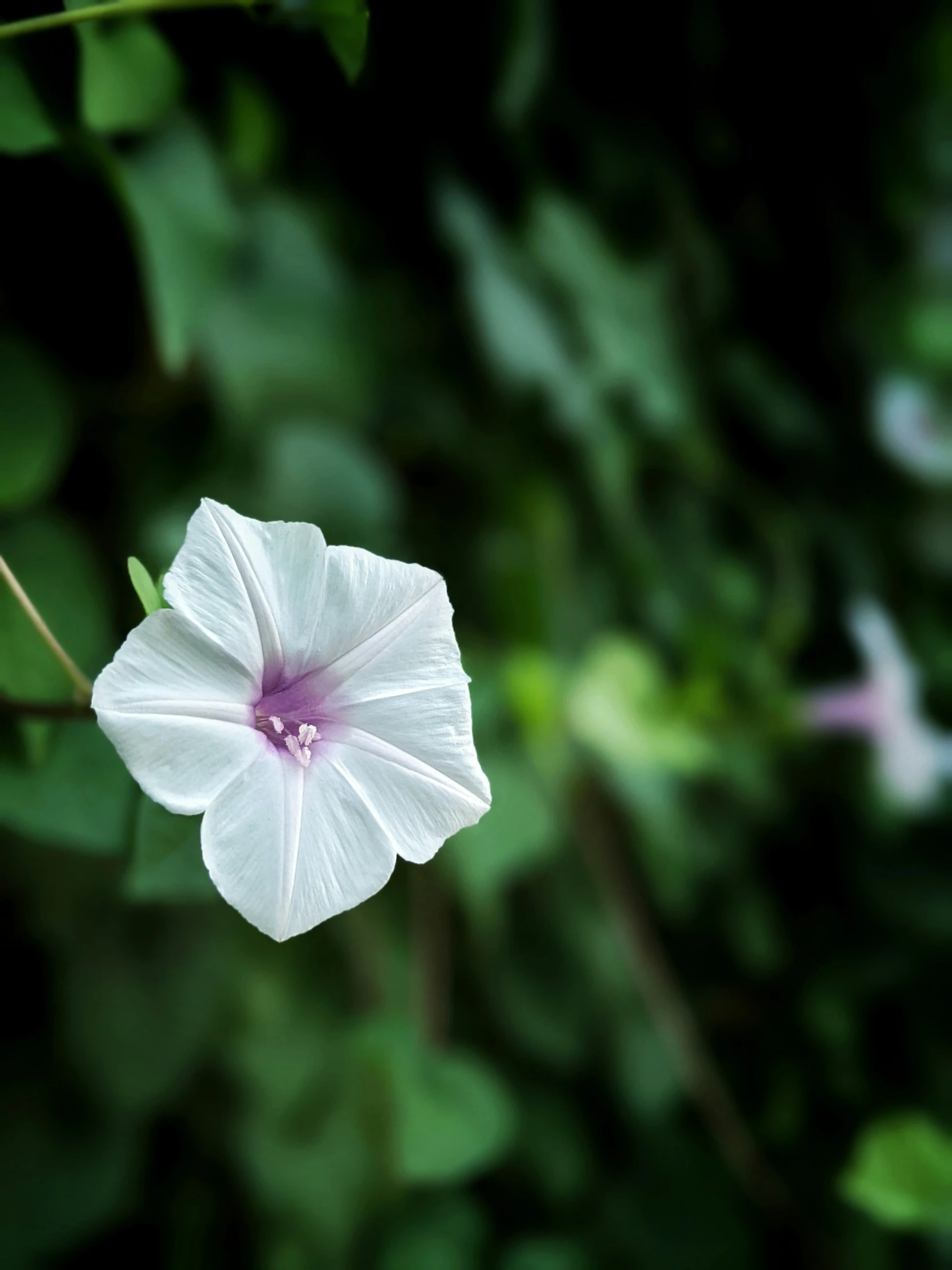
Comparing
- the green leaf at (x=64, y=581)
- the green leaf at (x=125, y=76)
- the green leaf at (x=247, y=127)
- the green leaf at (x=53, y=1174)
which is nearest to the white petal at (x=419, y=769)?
the green leaf at (x=64, y=581)

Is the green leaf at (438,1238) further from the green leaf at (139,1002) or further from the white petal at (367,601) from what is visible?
the white petal at (367,601)

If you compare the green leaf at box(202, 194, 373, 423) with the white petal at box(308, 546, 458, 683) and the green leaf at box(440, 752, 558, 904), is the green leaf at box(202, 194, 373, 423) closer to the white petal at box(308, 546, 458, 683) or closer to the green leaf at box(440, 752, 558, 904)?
the green leaf at box(440, 752, 558, 904)

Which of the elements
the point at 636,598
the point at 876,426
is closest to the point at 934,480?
the point at 876,426

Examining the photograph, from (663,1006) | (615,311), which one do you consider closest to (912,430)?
→ (615,311)

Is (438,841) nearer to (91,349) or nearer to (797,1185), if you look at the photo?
(91,349)

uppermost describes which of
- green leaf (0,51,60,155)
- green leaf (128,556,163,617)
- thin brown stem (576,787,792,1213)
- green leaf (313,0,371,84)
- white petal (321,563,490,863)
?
green leaf (0,51,60,155)

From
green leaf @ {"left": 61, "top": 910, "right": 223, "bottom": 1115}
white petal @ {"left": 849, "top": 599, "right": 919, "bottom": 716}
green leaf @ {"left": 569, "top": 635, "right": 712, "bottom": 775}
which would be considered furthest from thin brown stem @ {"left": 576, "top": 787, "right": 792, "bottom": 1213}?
green leaf @ {"left": 61, "top": 910, "right": 223, "bottom": 1115}
